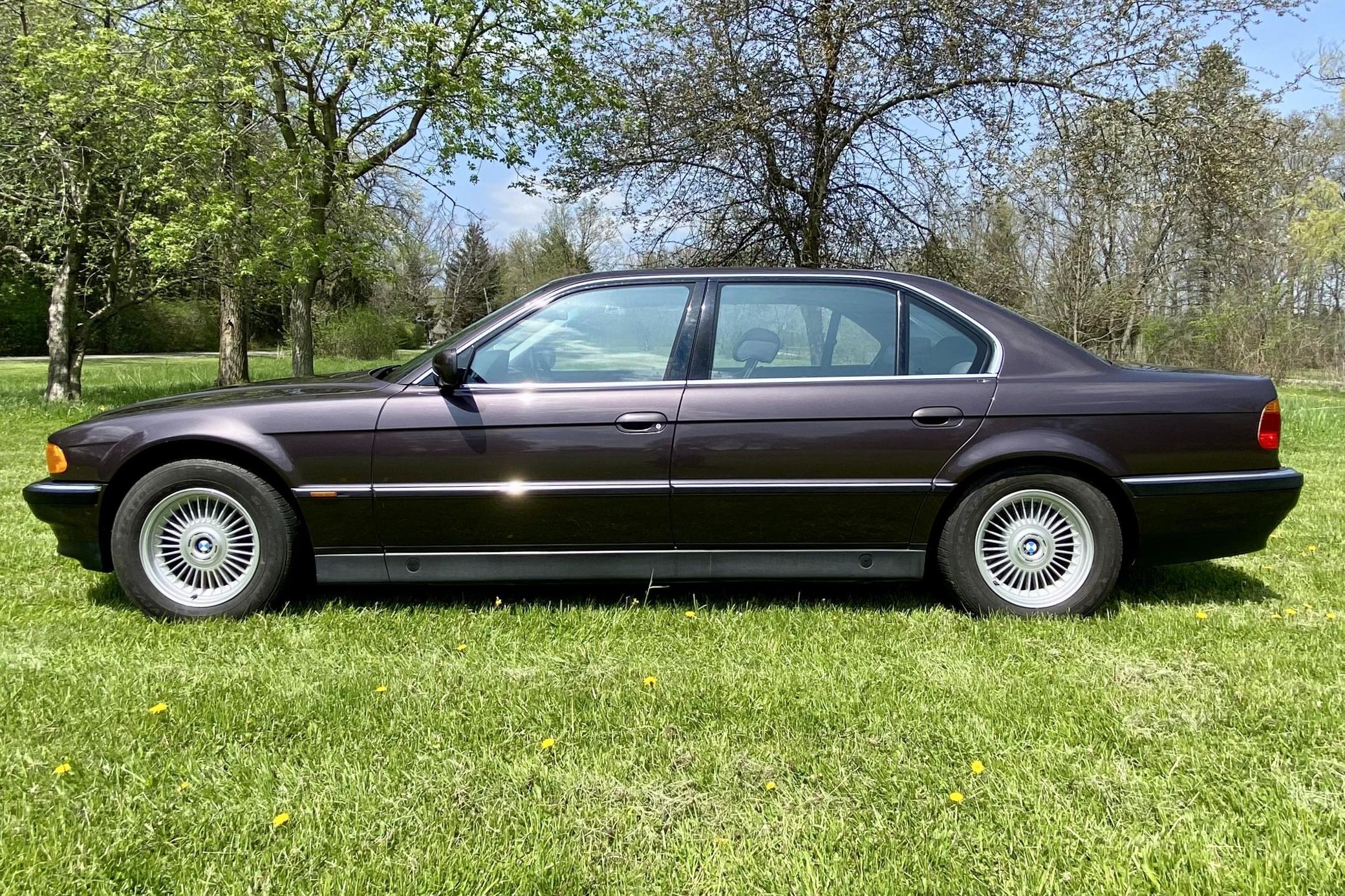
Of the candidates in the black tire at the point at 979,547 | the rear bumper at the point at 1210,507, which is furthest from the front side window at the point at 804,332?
the rear bumper at the point at 1210,507

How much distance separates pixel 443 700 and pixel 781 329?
2142 mm

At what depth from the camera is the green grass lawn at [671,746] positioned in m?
1.98

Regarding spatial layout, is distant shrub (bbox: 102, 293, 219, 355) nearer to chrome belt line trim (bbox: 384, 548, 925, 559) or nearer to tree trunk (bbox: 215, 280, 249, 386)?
tree trunk (bbox: 215, 280, 249, 386)

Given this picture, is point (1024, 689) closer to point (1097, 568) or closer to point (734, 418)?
point (1097, 568)

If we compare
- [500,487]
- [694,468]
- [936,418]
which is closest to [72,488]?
[500,487]

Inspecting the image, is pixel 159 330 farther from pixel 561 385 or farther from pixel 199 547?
pixel 561 385

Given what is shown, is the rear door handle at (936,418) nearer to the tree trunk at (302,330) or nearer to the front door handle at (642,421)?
Answer: the front door handle at (642,421)

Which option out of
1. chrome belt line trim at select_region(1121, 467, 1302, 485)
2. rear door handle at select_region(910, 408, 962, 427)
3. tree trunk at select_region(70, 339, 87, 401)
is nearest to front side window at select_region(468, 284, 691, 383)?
rear door handle at select_region(910, 408, 962, 427)

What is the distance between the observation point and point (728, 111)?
27.9 ft

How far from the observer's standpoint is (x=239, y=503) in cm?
355

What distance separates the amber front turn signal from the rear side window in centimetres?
374

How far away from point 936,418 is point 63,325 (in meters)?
14.9

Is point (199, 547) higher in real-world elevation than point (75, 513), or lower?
lower

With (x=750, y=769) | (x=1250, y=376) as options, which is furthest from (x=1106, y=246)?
(x=750, y=769)
